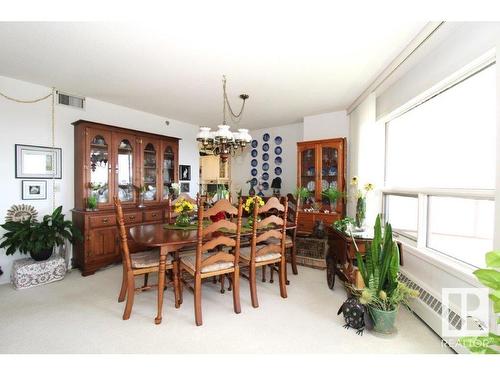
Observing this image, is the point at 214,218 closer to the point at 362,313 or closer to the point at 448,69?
the point at 362,313

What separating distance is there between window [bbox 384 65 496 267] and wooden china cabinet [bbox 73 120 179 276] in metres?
3.49

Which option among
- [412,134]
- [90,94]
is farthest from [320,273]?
[90,94]

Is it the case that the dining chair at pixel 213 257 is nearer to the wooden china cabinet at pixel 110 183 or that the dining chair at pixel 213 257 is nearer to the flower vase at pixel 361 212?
the flower vase at pixel 361 212

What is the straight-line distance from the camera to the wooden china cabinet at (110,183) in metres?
3.10

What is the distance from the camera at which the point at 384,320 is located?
179cm

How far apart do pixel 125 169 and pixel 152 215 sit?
0.82m

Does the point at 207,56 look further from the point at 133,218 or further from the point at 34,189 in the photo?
the point at 34,189

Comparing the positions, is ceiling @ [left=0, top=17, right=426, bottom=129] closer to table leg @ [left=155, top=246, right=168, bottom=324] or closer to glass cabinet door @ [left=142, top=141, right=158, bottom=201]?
glass cabinet door @ [left=142, top=141, right=158, bottom=201]

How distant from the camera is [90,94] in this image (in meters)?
3.30

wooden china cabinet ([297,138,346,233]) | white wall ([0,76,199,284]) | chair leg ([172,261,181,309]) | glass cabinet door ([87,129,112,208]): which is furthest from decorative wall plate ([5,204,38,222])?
wooden china cabinet ([297,138,346,233])

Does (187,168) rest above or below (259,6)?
below

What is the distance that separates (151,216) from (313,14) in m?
3.34

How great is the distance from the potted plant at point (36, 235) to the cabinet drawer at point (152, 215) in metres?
0.92

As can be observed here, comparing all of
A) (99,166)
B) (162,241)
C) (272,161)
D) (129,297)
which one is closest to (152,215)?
(99,166)
